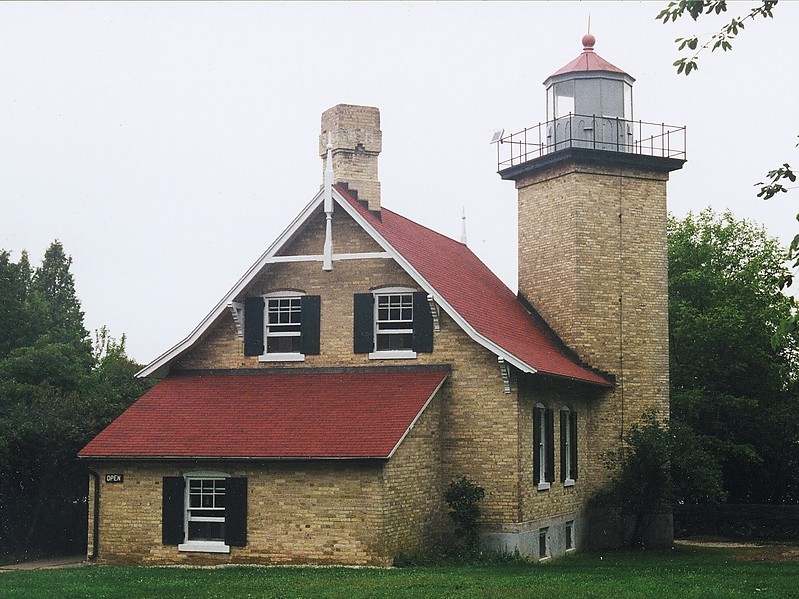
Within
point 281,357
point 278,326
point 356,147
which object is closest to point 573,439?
point 281,357

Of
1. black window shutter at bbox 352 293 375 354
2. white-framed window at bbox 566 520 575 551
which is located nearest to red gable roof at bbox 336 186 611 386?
black window shutter at bbox 352 293 375 354

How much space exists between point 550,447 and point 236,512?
7.66 metres

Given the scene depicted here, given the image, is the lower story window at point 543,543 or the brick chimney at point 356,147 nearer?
the lower story window at point 543,543

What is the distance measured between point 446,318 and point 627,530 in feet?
28.2

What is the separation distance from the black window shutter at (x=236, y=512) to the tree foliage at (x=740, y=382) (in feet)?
56.8

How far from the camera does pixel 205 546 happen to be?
2288 centimetres

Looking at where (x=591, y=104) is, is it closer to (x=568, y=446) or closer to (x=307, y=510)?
(x=568, y=446)

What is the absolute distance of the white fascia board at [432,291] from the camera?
23.5 metres

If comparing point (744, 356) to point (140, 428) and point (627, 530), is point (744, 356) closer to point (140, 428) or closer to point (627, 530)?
point (627, 530)

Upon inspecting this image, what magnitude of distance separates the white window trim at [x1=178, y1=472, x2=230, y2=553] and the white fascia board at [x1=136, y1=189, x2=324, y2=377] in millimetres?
3544

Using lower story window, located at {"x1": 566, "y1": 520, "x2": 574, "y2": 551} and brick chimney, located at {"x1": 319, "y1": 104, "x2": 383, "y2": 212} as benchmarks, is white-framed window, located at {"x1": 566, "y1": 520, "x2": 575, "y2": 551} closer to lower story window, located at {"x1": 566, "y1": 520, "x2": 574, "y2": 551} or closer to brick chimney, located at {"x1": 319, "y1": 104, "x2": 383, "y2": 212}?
lower story window, located at {"x1": 566, "y1": 520, "x2": 574, "y2": 551}

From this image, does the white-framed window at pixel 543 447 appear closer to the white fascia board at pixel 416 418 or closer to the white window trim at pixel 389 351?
the white fascia board at pixel 416 418

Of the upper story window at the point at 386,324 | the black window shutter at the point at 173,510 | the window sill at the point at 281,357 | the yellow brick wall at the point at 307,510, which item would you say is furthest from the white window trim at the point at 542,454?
the black window shutter at the point at 173,510

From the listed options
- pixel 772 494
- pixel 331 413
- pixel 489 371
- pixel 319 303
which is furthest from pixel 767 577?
pixel 772 494
